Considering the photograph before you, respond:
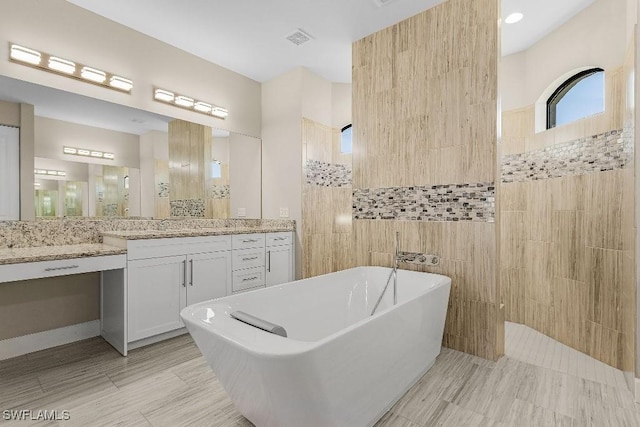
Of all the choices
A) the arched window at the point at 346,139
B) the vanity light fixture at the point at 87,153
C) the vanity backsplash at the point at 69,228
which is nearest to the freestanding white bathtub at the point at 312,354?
the vanity backsplash at the point at 69,228

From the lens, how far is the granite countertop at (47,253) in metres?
1.89

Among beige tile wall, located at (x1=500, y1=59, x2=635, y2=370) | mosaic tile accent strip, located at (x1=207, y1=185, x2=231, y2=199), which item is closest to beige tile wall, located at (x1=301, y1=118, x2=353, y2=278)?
mosaic tile accent strip, located at (x1=207, y1=185, x2=231, y2=199)

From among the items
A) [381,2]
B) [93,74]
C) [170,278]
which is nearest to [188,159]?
[93,74]

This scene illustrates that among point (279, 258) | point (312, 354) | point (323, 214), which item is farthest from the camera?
point (323, 214)

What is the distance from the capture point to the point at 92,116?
106 inches

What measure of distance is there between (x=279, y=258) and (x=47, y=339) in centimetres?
206

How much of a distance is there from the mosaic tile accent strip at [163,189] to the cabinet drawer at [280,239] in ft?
3.71

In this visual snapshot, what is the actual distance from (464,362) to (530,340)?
925 millimetres

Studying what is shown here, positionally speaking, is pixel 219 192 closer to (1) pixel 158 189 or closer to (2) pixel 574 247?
(1) pixel 158 189

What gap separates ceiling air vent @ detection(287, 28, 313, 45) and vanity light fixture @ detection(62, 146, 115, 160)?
6.63 ft

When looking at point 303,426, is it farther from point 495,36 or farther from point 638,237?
point 495,36

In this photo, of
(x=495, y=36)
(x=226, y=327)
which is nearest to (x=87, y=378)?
(x=226, y=327)

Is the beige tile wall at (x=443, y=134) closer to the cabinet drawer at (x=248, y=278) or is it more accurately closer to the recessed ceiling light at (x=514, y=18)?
the recessed ceiling light at (x=514, y=18)

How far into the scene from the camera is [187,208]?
3.38 m
